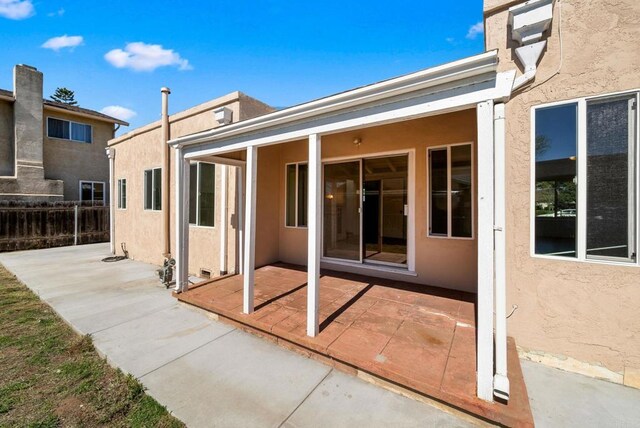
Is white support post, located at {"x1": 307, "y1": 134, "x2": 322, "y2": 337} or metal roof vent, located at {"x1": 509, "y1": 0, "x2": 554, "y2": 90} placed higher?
metal roof vent, located at {"x1": 509, "y1": 0, "x2": 554, "y2": 90}

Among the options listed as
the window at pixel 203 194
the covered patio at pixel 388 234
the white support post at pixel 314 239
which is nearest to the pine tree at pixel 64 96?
the window at pixel 203 194

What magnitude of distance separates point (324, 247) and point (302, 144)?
2.45 metres

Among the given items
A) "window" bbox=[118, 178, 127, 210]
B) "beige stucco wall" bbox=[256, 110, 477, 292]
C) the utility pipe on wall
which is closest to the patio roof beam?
"beige stucco wall" bbox=[256, 110, 477, 292]

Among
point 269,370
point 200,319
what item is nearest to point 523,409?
point 269,370

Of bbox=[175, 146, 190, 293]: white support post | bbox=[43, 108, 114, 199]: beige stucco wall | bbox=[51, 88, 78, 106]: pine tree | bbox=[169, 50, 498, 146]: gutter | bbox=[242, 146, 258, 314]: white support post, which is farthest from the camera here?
bbox=[51, 88, 78, 106]: pine tree

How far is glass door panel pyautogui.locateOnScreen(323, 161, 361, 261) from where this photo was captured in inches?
224

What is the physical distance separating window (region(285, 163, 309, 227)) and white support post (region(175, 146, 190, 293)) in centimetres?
233

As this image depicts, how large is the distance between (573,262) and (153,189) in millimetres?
8759

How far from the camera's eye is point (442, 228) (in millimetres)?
4539

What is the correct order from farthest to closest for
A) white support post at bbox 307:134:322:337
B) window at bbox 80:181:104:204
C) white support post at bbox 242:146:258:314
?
window at bbox 80:181:104:204
white support post at bbox 242:146:258:314
white support post at bbox 307:134:322:337

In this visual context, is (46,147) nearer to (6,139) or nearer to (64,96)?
(6,139)

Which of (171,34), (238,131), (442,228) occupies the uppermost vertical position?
(171,34)

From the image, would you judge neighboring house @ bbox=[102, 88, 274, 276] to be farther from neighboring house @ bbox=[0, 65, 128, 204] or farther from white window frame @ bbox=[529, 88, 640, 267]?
neighboring house @ bbox=[0, 65, 128, 204]

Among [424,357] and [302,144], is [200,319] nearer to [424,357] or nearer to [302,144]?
[424,357]
